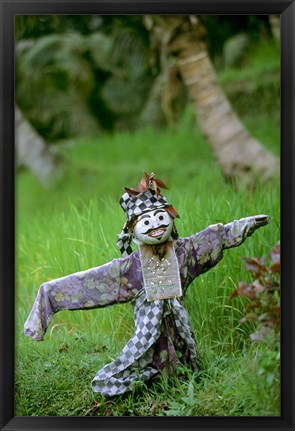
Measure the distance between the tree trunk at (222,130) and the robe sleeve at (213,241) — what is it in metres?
0.95

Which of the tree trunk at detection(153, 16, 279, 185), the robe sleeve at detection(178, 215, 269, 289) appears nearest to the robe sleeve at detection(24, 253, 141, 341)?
the robe sleeve at detection(178, 215, 269, 289)

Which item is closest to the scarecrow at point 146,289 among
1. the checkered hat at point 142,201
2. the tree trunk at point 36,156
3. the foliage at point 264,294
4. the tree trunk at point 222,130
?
the checkered hat at point 142,201

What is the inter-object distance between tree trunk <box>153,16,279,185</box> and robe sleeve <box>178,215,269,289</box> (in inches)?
37.5

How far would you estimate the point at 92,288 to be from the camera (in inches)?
72.6

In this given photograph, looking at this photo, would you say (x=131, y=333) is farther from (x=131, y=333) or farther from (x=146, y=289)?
(x=146, y=289)

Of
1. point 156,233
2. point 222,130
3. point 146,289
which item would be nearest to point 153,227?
point 156,233

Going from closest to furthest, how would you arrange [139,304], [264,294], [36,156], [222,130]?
[264,294] < [139,304] < [222,130] < [36,156]

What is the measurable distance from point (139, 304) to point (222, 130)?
1.20 meters

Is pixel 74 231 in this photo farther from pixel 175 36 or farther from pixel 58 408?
pixel 175 36

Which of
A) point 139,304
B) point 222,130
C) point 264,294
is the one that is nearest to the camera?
point 264,294

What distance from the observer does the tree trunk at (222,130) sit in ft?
9.27
